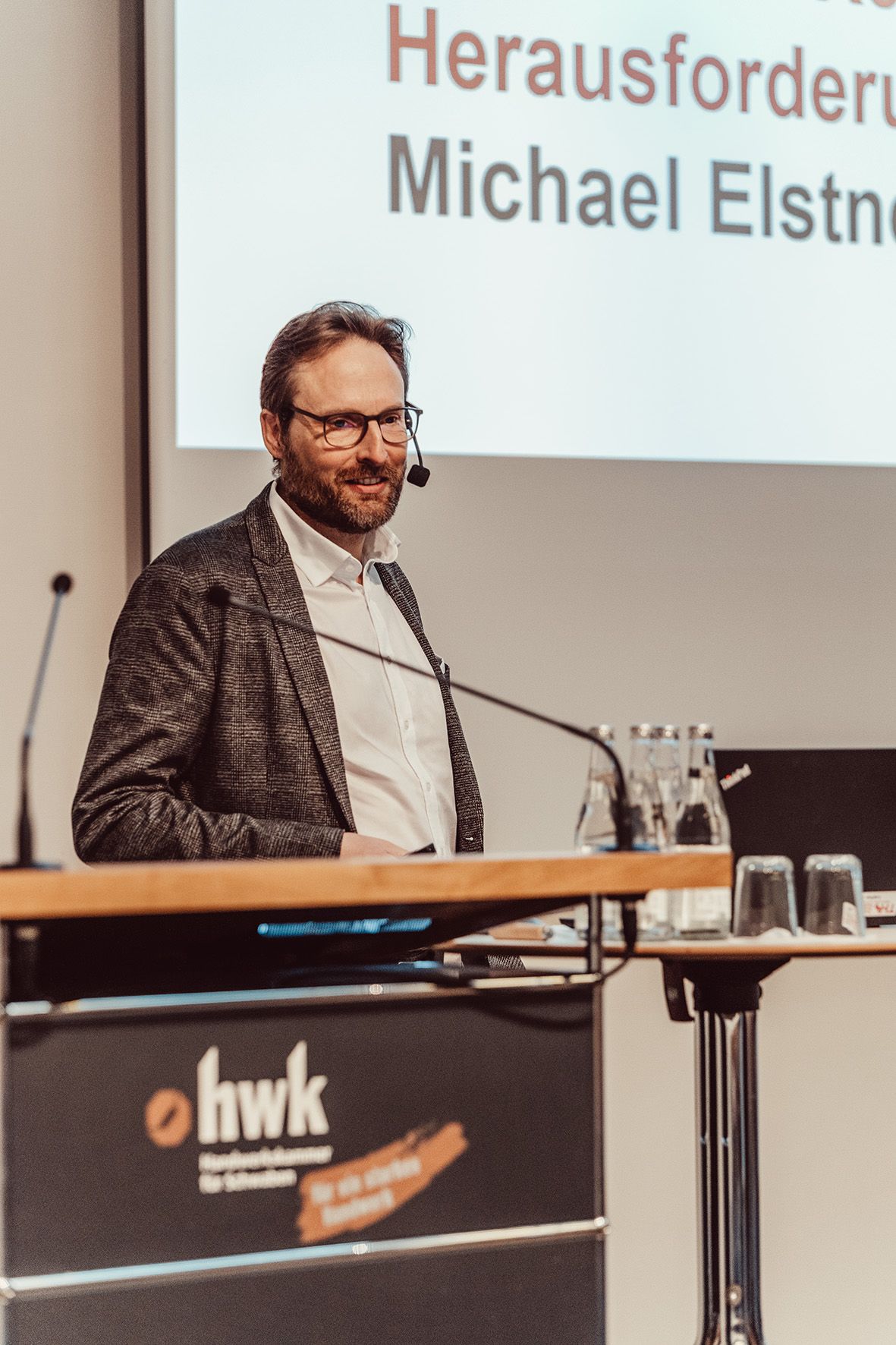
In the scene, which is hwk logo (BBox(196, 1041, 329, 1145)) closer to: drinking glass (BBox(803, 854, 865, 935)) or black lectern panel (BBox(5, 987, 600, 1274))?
black lectern panel (BBox(5, 987, 600, 1274))

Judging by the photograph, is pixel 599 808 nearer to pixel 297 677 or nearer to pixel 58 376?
pixel 297 677

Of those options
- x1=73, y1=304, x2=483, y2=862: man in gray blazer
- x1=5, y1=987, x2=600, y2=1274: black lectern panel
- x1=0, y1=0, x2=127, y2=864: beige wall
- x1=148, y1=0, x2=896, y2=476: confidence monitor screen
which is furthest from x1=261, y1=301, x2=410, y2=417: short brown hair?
x1=5, y1=987, x2=600, y2=1274: black lectern panel

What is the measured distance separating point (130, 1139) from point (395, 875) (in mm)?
293

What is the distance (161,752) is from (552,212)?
4.93ft

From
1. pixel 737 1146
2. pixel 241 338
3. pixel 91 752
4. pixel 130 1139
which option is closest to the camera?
pixel 130 1139

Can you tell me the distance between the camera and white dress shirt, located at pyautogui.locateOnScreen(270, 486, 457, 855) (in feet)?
7.09

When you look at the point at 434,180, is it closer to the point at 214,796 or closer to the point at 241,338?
the point at 241,338

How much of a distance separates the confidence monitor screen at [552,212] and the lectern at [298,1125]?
5.44 ft

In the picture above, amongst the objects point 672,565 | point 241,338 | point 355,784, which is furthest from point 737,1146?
point 241,338

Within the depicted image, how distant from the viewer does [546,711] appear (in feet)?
9.71

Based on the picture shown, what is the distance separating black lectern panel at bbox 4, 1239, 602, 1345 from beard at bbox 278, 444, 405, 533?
1189 millimetres

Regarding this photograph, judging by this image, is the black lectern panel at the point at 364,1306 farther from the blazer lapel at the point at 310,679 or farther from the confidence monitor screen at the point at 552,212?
the confidence monitor screen at the point at 552,212

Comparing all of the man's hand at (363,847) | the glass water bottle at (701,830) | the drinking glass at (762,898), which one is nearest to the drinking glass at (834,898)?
the drinking glass at (762,898)

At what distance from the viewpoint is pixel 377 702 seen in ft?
7.30
